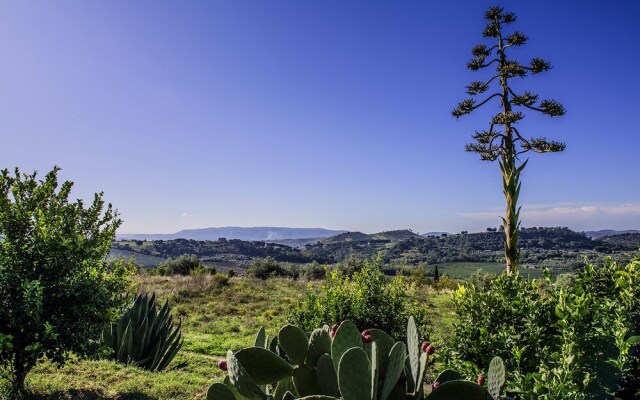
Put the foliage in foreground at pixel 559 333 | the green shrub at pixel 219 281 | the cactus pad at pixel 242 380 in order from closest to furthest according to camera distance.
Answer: the cactus pad at pixel 242 380 → the foliage in foreground at pixel 559 333 → the green shrub at pixel 219 281

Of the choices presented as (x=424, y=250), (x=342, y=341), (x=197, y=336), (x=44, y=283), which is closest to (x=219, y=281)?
(x=197, y=336)

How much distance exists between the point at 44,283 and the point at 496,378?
617 cm

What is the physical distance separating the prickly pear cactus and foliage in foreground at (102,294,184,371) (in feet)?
26.9

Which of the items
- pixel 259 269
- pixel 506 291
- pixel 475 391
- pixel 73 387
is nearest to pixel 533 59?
pixel 506 291

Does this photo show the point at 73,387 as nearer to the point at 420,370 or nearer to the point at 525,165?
the point at 420,370

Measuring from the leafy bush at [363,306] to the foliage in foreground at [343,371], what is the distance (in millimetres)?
6531

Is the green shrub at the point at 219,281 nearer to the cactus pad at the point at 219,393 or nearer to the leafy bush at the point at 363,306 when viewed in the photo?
the leafy bush at the point at 363,306

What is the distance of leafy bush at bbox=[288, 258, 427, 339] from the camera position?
880cm

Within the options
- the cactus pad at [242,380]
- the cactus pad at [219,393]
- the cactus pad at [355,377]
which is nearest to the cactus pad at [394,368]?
the cactus pad at [355,377]

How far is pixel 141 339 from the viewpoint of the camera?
8.90m

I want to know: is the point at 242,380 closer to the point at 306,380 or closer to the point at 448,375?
the point at 306,380

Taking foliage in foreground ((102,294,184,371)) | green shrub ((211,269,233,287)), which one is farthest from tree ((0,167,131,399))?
green shrub ((211,269,233,287))

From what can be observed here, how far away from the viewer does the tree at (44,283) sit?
567cm

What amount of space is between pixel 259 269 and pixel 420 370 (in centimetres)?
3354
